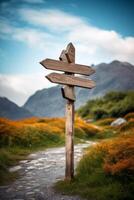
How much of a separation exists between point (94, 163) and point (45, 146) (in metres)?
7.83

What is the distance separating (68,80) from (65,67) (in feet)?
1.20

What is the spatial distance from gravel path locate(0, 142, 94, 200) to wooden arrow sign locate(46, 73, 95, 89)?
2821mm

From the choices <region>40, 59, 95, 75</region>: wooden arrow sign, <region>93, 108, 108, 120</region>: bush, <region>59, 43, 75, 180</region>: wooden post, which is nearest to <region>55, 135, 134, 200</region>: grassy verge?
<region>59, 43, 75, 180</region>: wooden post

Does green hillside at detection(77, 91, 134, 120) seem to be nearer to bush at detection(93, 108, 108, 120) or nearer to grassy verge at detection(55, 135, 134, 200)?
bush at detection(93, 108, 108, 120)

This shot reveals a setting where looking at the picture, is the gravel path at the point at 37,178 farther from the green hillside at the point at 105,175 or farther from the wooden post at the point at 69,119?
the wooden post at the point at 69,119

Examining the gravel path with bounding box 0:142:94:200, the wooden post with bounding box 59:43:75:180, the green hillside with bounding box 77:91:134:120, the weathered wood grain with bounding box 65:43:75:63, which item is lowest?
the gravel path with bounding box 0:142:94:200

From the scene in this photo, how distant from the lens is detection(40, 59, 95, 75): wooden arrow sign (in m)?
7.55

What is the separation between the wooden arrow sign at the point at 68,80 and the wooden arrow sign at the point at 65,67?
0.19 meters

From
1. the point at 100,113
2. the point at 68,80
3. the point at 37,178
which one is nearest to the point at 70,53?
the point at 68,80

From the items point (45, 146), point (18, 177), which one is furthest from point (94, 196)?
point (45, 146)

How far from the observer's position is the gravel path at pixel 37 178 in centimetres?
675

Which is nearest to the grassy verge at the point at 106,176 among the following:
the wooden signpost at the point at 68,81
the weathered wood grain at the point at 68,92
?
the wooden signpost at the point at 68,81

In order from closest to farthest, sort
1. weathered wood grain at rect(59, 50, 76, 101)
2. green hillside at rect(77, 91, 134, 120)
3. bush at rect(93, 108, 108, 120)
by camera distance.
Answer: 1. weathered wood grain at rect(59, 50, 76, 101)
2. green hillside at rect(77, 91, 134, 120)
3. bush at rect(93, 108, 108, 120)

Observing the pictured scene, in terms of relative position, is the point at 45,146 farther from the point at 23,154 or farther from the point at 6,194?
the point at 6,194
